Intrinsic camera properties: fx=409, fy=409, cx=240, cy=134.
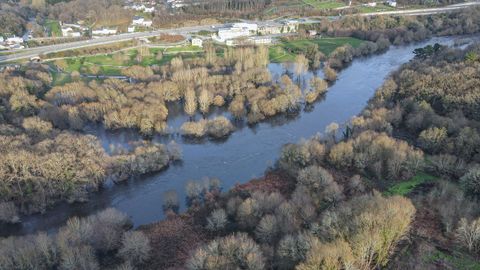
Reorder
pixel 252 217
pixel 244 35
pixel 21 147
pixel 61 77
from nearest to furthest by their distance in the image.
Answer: pixel 252 217 < pixel 21 147 < pixel 61 77 < pixel 244 35

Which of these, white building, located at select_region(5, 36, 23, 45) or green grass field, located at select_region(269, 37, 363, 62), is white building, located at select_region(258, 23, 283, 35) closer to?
green grass field, located at select_region(269, 37, 363, 62)

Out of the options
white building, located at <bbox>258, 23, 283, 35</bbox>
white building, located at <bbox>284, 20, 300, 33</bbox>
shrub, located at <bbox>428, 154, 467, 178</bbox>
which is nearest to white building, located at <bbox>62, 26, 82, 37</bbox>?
white building, located at <bbox>258, 23, 283, 35</bbox>

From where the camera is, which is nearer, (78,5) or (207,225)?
(207,225)

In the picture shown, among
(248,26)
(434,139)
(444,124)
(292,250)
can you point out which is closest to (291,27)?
(248,26)

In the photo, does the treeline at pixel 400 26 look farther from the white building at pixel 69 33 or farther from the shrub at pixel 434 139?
the white building at pixel 69 33

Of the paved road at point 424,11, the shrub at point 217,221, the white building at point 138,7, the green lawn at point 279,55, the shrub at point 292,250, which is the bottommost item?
the shrub at point 217,221

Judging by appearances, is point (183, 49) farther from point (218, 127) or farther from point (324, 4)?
point (324, 4)

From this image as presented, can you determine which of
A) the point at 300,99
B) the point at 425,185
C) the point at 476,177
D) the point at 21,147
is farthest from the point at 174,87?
the point at 476,177

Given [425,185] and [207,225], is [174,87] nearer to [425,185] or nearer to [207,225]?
[207,225]

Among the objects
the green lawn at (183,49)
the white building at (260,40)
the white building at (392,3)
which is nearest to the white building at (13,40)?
the green lawn at (183,49)
